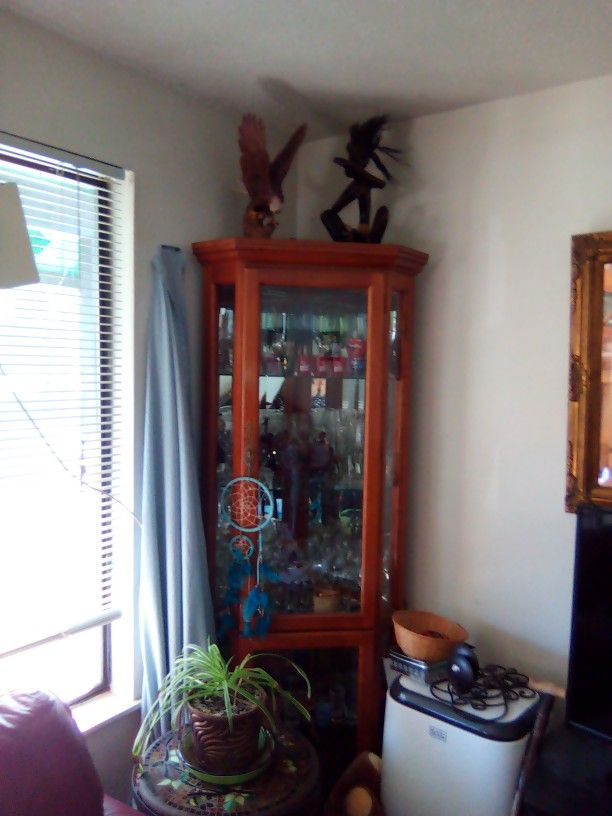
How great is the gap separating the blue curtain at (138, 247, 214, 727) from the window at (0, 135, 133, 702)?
0.09m

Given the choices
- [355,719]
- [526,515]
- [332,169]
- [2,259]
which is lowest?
[355,719]

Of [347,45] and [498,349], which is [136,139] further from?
[498,349]

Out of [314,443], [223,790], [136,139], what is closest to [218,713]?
[223,790]

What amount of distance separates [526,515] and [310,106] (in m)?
1.55

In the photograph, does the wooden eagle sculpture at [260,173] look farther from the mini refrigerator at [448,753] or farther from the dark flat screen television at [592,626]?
the mini refrigerator at [448,753]

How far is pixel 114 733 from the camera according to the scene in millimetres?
1998

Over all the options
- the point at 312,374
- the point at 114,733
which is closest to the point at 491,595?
the point at 312,374

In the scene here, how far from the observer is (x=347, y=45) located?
1800 millimetres

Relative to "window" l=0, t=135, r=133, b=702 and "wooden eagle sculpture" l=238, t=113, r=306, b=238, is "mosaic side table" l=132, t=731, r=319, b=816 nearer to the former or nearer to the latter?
"window" l=0, t=135, r=133, b=702

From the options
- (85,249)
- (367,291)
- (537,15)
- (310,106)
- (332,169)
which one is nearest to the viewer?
(537,15)

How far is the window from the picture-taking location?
1.79m

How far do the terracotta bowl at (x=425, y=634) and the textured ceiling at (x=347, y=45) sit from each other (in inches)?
66.3

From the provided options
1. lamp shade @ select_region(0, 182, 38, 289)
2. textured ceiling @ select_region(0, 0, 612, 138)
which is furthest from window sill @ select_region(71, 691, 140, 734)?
textured ceiling @ select_region(0, 0, 612, 138)

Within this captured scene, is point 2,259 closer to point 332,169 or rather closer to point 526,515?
point 332,169
